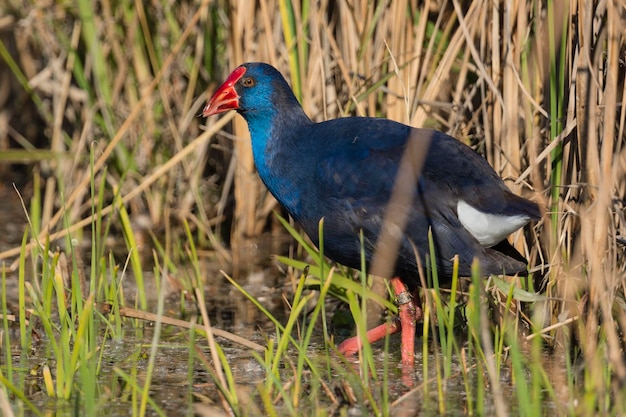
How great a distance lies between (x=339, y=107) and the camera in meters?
3.22

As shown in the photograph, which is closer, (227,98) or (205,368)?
(205,368)

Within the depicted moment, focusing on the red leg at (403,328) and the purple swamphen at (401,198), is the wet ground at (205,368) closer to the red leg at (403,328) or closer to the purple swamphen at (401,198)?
the red leg at (403,328)

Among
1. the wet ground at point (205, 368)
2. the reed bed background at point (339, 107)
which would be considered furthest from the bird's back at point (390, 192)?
the wet ground at point (205, 368)

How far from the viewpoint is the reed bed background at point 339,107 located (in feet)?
7.92

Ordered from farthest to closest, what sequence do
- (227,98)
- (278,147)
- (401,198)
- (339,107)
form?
(339,107)
(227,98)
(278,147)
(401,198)

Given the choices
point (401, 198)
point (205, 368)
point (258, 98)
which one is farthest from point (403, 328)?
point (258, 98)

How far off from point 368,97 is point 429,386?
4.01ft

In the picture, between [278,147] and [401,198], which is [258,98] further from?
[401,198]

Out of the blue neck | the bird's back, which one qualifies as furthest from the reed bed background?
the blue neck

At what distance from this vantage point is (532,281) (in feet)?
8.89

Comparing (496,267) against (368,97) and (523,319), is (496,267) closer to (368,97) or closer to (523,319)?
(523,319)

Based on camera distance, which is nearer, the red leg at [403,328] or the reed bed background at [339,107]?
the reed bed background at [339,107]

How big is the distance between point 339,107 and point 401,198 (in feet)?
2.62

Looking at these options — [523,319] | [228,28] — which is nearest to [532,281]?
[523,319]
